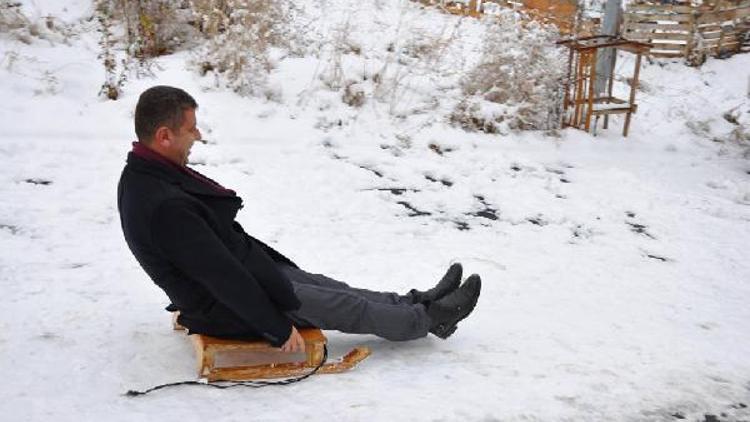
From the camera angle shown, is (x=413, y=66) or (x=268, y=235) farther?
(x=413, y=66)

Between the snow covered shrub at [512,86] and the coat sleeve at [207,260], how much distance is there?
5.47 meters

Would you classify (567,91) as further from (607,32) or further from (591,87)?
(607,32)

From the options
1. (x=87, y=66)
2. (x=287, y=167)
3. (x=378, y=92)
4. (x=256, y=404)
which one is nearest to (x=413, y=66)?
Answer: (x=378, y=92)

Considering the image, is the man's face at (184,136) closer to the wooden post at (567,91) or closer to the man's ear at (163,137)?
the man's ear at (163,137)

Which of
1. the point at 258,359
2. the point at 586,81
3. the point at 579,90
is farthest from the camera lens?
the point at 586,81

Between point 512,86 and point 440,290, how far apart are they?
17.5ft

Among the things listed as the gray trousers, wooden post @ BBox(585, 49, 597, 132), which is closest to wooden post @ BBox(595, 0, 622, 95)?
wooden post @ BBox(585, 49, 597, 132)

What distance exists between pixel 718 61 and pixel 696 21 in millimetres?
943

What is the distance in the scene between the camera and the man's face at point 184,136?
9.37 ft

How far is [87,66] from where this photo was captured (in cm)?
734

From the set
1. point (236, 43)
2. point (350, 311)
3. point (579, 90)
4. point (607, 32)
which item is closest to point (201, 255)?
point (350, 311)

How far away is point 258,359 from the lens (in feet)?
10.3

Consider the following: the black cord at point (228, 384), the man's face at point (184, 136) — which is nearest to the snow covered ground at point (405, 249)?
the black cord at point (228, 384)

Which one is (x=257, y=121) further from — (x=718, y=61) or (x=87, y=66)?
(x=718, y=61)
